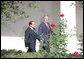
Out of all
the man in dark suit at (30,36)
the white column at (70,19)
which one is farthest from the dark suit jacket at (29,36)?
the white column at (70,19)

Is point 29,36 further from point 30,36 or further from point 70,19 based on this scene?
point 70,19

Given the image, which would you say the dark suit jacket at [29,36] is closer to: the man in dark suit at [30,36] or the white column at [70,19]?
the man in dark suit at [30,36]

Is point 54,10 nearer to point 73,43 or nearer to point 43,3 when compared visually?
point 43,3

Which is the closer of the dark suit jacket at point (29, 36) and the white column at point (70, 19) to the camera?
the dark suit jacket at point (29, 36)

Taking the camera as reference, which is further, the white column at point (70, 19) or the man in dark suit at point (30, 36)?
the white column at point (70, 19)

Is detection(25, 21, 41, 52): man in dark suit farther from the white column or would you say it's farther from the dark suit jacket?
Result: the white column

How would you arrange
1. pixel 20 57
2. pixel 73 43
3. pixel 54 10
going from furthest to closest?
pixel 54 10, pixel 73 43, pixel 20 57

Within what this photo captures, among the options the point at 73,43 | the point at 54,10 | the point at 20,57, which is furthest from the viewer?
the point at 54,10

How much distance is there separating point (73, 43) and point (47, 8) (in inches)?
131

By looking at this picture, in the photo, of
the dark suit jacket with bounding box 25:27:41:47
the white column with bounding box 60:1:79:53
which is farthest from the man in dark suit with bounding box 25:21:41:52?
the white column with bounding box 60:1:79:53

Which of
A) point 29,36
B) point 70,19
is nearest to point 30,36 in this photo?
point 29,36

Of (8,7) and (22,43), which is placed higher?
(8,7)

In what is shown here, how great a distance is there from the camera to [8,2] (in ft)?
26.6

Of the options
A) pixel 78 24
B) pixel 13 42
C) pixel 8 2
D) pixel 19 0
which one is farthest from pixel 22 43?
pixel 8 2
